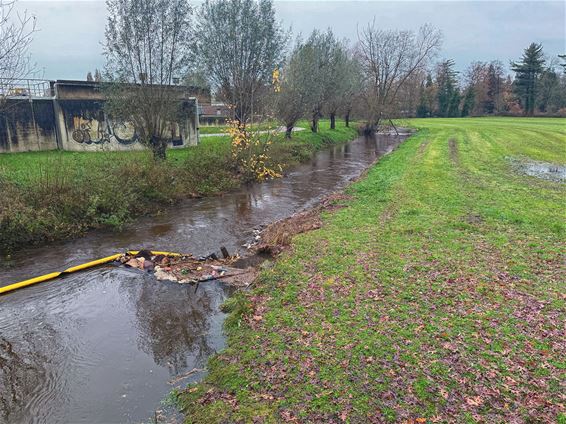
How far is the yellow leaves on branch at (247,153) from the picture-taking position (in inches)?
799

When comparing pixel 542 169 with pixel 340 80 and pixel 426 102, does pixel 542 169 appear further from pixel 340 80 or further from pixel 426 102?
pixel 426 102

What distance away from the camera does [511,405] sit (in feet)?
14.9

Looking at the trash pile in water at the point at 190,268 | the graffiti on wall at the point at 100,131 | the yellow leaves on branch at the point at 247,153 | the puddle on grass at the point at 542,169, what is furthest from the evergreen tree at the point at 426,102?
the trash pile in water at the point at 190,268

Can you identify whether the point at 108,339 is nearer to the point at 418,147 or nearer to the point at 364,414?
the point at 364,414

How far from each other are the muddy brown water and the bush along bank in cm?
63

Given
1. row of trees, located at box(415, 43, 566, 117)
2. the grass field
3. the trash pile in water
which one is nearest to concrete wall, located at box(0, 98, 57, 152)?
the trash pile in water

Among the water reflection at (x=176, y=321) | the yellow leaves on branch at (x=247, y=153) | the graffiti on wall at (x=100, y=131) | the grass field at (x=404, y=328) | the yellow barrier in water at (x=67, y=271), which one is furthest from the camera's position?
the graffiti on wall at (x=100, y=131)

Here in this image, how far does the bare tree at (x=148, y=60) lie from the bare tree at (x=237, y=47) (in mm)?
2212

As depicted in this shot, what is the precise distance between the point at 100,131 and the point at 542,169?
81.7 feet

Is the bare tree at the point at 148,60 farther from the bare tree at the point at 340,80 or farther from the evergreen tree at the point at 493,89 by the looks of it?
the evergreen tree at the point at 493,89

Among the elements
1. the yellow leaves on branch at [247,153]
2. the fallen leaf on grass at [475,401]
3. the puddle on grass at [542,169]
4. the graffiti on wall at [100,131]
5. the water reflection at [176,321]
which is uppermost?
the graffiti on wall at [100,131]

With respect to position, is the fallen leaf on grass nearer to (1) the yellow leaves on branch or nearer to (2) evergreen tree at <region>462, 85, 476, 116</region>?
(1) the yellow leaves on branch

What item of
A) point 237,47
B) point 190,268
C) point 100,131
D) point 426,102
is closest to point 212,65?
point 237,47

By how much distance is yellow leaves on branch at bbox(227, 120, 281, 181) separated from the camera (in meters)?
20.3
